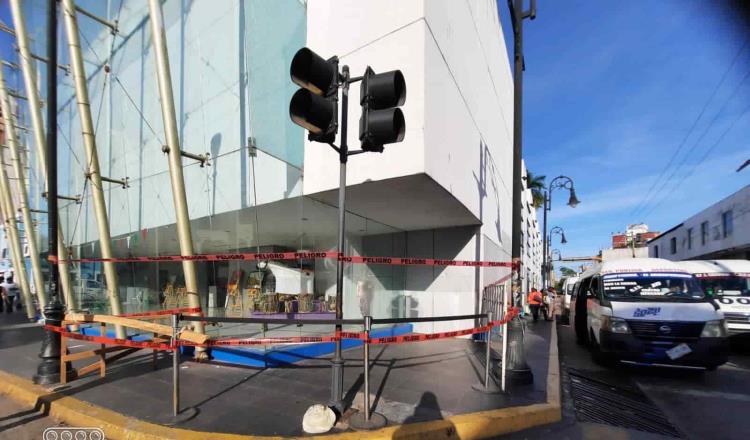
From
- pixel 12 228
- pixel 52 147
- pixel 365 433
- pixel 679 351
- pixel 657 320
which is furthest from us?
pixel 12 228

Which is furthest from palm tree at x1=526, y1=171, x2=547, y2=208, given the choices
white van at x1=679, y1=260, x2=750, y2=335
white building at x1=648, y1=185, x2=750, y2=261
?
white van at x1=679, y1=260, x2=750, y2=335

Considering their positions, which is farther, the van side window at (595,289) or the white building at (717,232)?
the white building at (717,232)

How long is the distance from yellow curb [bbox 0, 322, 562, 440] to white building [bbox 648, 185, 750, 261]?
2745 cm

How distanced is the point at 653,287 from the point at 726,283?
180 inches

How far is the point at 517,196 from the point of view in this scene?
5.95 metres

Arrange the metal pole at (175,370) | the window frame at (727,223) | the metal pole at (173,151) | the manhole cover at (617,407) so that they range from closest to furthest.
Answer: the metal pole at (175,370) < the manhole cover at (617,407) < the metal pole at (173,151) < the window frame at (727,223)

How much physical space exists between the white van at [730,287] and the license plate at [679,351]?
10.5 ft

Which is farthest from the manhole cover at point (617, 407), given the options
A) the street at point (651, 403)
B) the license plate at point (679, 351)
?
the license plate at point (679, 351)

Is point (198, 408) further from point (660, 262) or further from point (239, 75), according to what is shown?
point (660, 262)

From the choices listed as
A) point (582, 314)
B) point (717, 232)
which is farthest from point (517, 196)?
point (717, 232)

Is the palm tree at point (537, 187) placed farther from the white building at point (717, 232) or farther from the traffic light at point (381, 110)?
the traffic light at point (381, 110)

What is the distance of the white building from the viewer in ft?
78.4

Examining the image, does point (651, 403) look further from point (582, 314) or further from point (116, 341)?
point (116, 341)

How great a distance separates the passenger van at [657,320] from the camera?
6.27 metres
